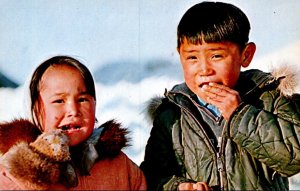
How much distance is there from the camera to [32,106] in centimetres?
246

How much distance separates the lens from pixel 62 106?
245cm

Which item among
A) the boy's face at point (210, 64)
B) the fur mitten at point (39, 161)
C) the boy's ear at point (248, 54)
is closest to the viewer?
the fur mitten at point (39, 161)

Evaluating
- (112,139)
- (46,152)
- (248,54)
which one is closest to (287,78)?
(248,54)

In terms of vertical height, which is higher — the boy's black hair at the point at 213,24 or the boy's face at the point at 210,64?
the boy's black hair at the point at 213,24

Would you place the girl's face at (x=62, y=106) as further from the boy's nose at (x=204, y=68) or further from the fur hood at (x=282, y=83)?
the boy's nose at (x=204, y=68)

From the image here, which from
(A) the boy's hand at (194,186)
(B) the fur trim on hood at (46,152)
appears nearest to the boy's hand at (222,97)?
(A) the boy's hand at (194,186)

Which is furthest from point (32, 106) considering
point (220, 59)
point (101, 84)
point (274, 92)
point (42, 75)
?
point (274, 92)

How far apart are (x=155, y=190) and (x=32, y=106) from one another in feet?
1.86

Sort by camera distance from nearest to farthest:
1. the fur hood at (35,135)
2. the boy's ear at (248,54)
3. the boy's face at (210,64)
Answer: the fur hood at (35,135), the boy's face at (210,64), the boy's ear at (248,54)

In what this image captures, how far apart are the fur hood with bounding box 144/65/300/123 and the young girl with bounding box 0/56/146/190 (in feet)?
0.53

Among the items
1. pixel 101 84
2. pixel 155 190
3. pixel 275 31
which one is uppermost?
pixel 275 31

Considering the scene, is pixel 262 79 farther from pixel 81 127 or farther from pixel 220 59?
pixel 81 127

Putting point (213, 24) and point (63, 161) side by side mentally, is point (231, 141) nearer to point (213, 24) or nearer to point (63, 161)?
point (213, 24)

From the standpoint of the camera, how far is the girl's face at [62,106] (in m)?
2.45
